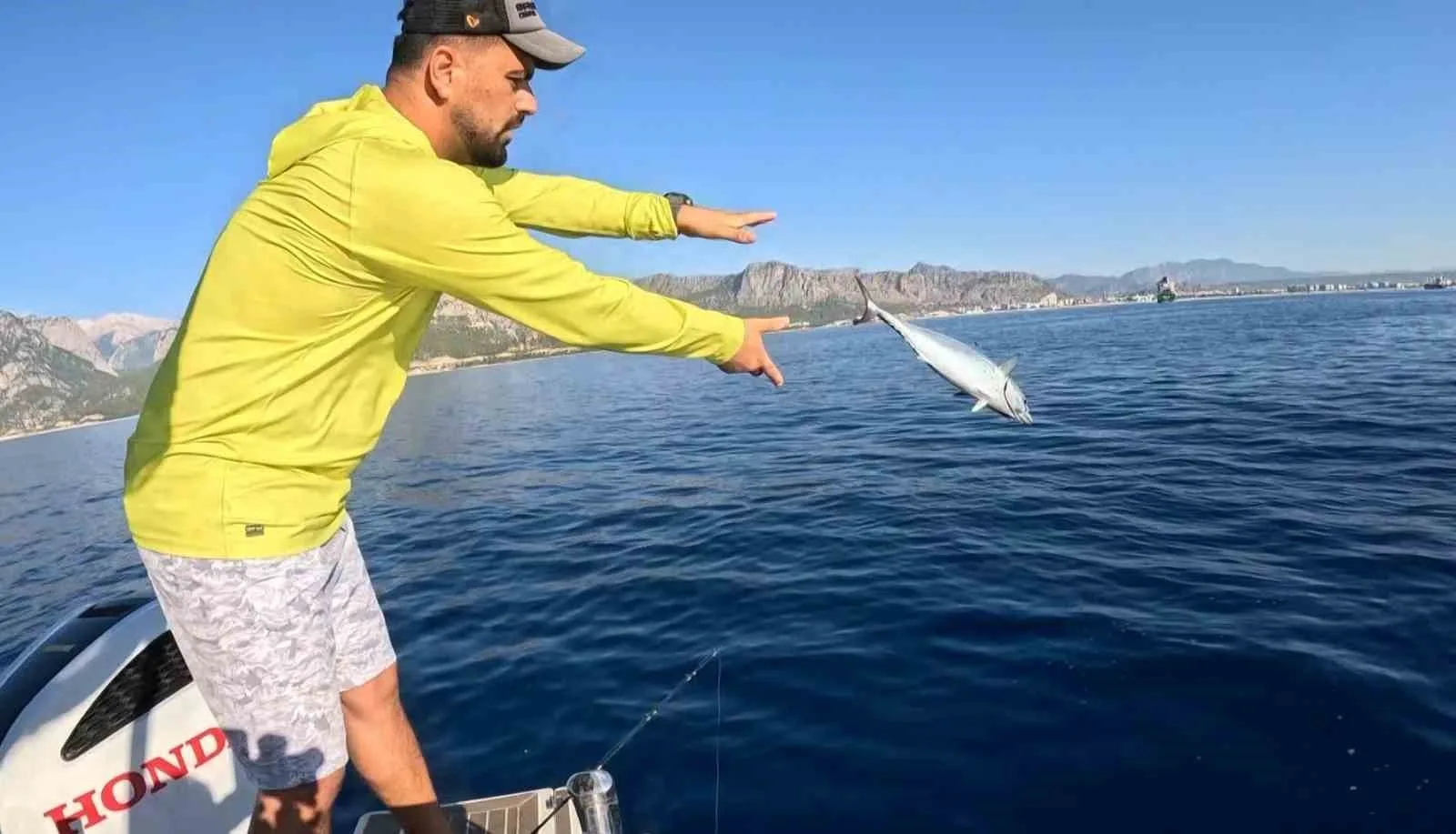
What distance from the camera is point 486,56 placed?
8.78 ft

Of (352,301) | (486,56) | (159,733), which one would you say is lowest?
(159,733)

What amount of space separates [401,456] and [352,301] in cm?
3022

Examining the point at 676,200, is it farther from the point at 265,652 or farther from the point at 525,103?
the point at 265,652

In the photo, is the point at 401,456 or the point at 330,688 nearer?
the point at 330,688

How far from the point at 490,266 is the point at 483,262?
3cm

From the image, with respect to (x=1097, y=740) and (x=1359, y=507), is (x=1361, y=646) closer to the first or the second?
(x=1097, y=740)

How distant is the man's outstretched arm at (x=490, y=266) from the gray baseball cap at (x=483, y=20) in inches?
25.4

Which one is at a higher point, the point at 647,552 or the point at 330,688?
the point at 330,688

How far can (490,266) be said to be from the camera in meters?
2.41

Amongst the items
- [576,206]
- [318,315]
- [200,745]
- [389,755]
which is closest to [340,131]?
[318,315]

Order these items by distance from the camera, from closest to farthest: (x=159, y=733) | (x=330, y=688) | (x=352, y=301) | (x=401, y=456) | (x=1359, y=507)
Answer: (x=352, y=301), (x=330, y=688), (x=159, y=733), (x=1359, y=507), (x=401, y=456)

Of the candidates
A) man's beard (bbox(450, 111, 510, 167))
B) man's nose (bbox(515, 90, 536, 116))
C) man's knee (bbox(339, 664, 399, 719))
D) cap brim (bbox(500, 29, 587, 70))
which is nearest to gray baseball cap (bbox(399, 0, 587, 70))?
cap brim (bbox(500, 29, 587, 70))

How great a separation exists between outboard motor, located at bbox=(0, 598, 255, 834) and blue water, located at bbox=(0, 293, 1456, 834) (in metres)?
1.57

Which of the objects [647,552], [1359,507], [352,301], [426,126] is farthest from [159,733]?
[1359,507]
